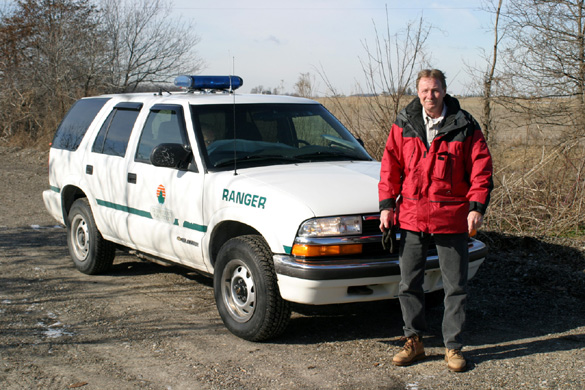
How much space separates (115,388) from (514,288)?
3838 mm

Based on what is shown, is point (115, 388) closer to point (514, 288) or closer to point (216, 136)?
point (216, 136)

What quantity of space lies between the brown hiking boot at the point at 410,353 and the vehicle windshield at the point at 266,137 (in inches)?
74.1

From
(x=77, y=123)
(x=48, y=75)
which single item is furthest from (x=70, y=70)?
(x=77, y=123)

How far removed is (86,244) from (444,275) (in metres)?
4.05

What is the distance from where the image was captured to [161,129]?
5.98 m

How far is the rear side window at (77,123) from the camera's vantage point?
23.2ft

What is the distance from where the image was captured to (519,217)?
794cm

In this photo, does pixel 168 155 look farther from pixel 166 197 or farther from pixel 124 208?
pixel 124 208

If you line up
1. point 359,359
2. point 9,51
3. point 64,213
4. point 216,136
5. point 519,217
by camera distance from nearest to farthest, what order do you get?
point 359,359
point 216,136
point 64,213
point 519,217
point 9,51

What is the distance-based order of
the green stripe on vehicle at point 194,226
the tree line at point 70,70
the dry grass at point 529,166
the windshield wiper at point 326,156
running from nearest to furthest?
the green stripe on vehicle at point 194,226
the windshield wiper at point 326,156
the dry grass at point 529,166
the tree line at point 70,70

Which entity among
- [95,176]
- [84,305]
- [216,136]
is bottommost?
[84,305]

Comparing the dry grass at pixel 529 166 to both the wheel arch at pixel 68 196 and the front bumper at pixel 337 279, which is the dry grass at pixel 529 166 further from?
the wheel arch at pixel 68 196

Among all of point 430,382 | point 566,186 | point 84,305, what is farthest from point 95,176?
point 566,186

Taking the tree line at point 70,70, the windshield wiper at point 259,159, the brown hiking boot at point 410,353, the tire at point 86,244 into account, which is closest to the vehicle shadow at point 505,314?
the brown hiking boot at point 410,353
